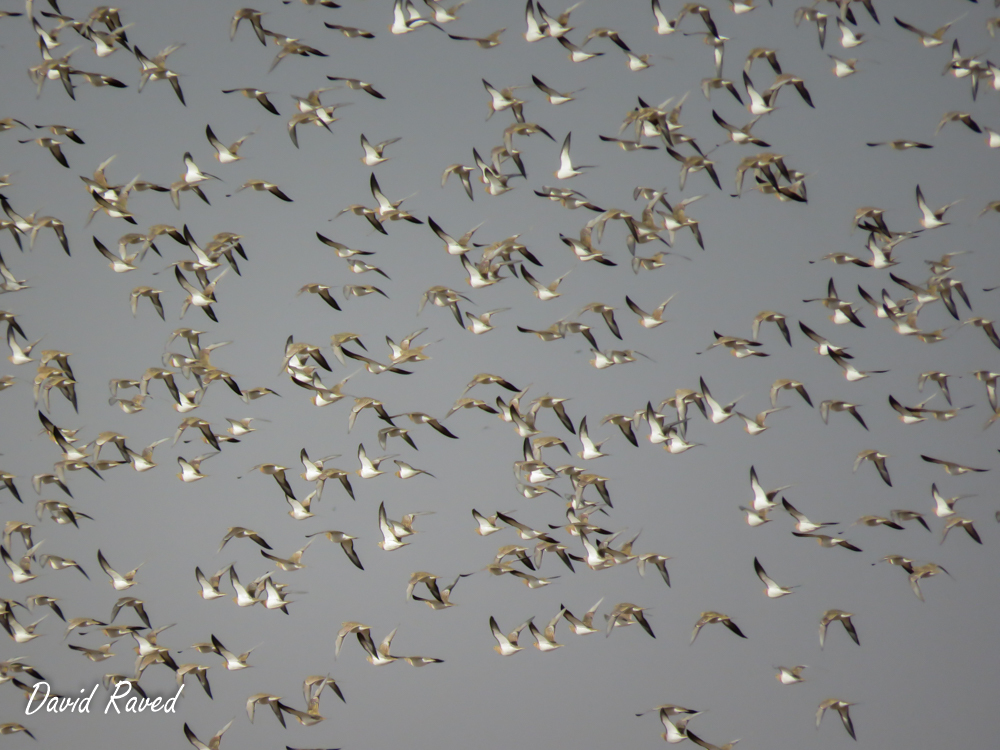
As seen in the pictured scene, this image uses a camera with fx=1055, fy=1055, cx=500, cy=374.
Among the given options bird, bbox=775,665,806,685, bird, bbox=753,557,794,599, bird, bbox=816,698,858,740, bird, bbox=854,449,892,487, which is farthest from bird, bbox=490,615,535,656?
bird, bbox=854,449,892,487

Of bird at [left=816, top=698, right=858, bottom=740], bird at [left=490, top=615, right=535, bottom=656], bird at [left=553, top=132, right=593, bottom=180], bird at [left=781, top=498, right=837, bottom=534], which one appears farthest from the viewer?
bird at [left=490, top=615, right=535, bottom=656]

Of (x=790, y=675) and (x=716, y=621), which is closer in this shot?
(x=716, y=621)

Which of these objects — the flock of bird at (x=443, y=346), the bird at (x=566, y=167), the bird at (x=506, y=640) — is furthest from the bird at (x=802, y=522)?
the bird at (x=566, y=167)

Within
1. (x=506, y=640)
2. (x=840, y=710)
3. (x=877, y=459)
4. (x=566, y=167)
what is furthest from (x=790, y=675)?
(x=566, y=167)

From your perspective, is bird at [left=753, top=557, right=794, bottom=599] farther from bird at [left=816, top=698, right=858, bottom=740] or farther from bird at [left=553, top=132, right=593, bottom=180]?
bird at [left=553, top=132, right=593, bottom=180]

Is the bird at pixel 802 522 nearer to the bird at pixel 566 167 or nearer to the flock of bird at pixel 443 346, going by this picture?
the flock of bird at pixel 443 346

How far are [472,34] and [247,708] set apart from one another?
18.2 ft

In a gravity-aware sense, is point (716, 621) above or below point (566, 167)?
below

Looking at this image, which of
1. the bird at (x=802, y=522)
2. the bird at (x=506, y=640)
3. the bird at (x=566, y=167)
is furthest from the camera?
the bird at (x=506, y=640)

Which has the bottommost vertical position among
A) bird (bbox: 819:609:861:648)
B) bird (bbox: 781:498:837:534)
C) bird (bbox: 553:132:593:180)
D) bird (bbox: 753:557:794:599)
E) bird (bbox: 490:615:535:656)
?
bird (bbox: 490:615:535:656)

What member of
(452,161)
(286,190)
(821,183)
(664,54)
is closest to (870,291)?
(821,183)

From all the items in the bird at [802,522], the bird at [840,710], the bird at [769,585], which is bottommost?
the bird at [840,710]

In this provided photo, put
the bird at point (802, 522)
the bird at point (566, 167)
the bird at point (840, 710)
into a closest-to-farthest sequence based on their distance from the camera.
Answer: the bird at point (802, 522) → the bird at point (840, 710) → the bird at point (566, 167)

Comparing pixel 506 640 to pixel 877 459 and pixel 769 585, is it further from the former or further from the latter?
pixel 877 459
